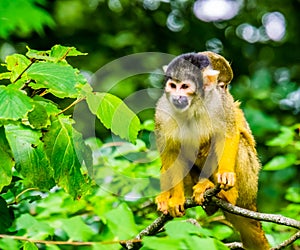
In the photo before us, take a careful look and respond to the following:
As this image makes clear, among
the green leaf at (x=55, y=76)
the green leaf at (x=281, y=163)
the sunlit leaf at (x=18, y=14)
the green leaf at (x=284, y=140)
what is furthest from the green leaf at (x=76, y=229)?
the green leaf at (x=284, y=140)

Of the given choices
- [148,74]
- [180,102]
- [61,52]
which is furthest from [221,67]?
[148,74]

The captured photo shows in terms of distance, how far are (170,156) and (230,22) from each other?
601 centimetres

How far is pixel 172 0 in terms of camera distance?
8867mm

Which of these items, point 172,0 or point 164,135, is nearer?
point 164,135

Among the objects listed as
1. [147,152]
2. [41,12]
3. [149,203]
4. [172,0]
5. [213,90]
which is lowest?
[149,203]

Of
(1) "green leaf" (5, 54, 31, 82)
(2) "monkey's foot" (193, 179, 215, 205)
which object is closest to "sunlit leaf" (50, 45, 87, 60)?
(1) "green leaf" (5, 54, 31, 82)

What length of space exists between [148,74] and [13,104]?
230 inches

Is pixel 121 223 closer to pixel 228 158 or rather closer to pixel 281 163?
pixel 228 158

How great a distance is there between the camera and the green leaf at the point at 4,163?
2.04 meters

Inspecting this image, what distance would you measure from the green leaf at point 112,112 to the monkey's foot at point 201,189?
0.77 m

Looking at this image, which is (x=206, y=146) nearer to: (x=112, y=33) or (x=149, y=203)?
(x=149, y=203)

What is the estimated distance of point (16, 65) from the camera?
2135 mm

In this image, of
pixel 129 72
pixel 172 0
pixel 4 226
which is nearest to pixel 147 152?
pixel 4 226

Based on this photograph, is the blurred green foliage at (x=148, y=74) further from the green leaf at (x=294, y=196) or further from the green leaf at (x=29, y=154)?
the green leaf at (x=29, y=154)
